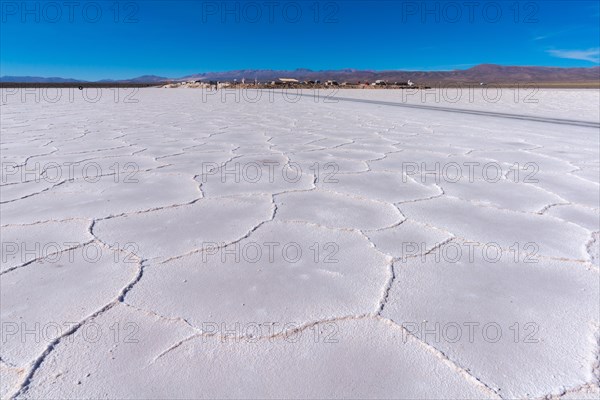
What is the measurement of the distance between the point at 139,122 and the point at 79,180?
2.73 metres

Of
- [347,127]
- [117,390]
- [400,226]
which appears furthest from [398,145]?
[117,390]

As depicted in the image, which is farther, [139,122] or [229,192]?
[139,122]

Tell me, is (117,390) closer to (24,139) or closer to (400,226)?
(400,226)

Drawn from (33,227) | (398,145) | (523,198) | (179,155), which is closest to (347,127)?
(398,145)

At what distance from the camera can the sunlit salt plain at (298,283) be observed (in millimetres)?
656

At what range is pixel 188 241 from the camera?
1149mm

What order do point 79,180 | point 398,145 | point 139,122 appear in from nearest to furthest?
point 79,180 < point 398,145 < point 139,122

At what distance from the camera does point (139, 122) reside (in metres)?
4.32

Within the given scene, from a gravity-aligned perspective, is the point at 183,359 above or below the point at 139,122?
below

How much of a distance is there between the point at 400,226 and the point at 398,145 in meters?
1.70

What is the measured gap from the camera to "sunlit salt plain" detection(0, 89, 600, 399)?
2.15ft

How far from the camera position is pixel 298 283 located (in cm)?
94

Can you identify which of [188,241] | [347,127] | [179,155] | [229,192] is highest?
[347,127]

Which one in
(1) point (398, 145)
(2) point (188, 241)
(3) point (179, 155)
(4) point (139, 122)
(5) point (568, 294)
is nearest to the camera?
(5) point (568, 294)
